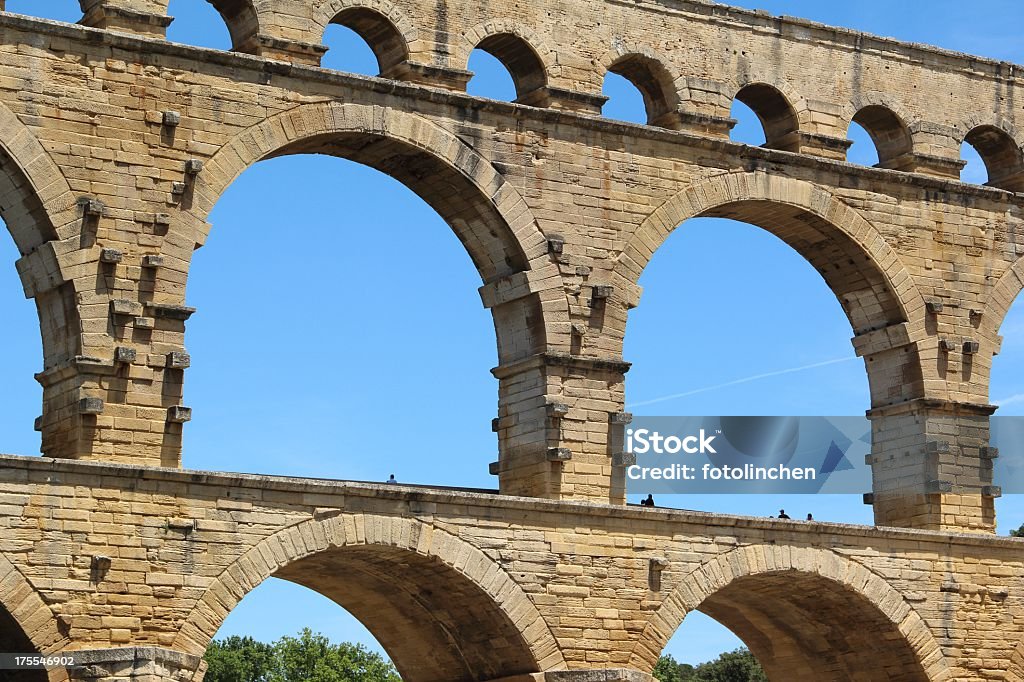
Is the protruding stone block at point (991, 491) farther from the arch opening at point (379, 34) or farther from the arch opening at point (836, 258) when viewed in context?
the arch opening at point (379, 34)

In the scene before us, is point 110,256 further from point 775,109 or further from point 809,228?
point 775,109

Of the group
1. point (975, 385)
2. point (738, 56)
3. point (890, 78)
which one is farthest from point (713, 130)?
point (975, 385)

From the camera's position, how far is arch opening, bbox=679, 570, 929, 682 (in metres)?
→ 29.6

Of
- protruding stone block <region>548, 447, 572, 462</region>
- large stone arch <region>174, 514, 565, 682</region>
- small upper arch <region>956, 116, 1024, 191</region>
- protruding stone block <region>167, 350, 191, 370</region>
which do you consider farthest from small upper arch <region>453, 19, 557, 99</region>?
small upper arch <region>956, 116, 1024, 191</region>

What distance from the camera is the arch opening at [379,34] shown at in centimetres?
2822

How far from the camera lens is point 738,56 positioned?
30.7 m

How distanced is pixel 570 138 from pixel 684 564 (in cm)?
596

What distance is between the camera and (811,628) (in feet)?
103

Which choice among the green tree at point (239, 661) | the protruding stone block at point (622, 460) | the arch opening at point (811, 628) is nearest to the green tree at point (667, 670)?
the green tree at point (239, 661)

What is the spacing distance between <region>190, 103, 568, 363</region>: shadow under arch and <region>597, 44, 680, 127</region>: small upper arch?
2966mm

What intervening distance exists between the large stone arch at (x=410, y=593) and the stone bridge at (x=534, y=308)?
0.16 ft

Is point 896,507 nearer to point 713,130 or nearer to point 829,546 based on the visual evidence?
point 829,546

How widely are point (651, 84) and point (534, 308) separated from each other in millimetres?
4276

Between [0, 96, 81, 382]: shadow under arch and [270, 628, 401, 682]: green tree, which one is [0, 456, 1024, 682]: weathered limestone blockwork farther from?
[270, 628, 401, 682]: green tree
